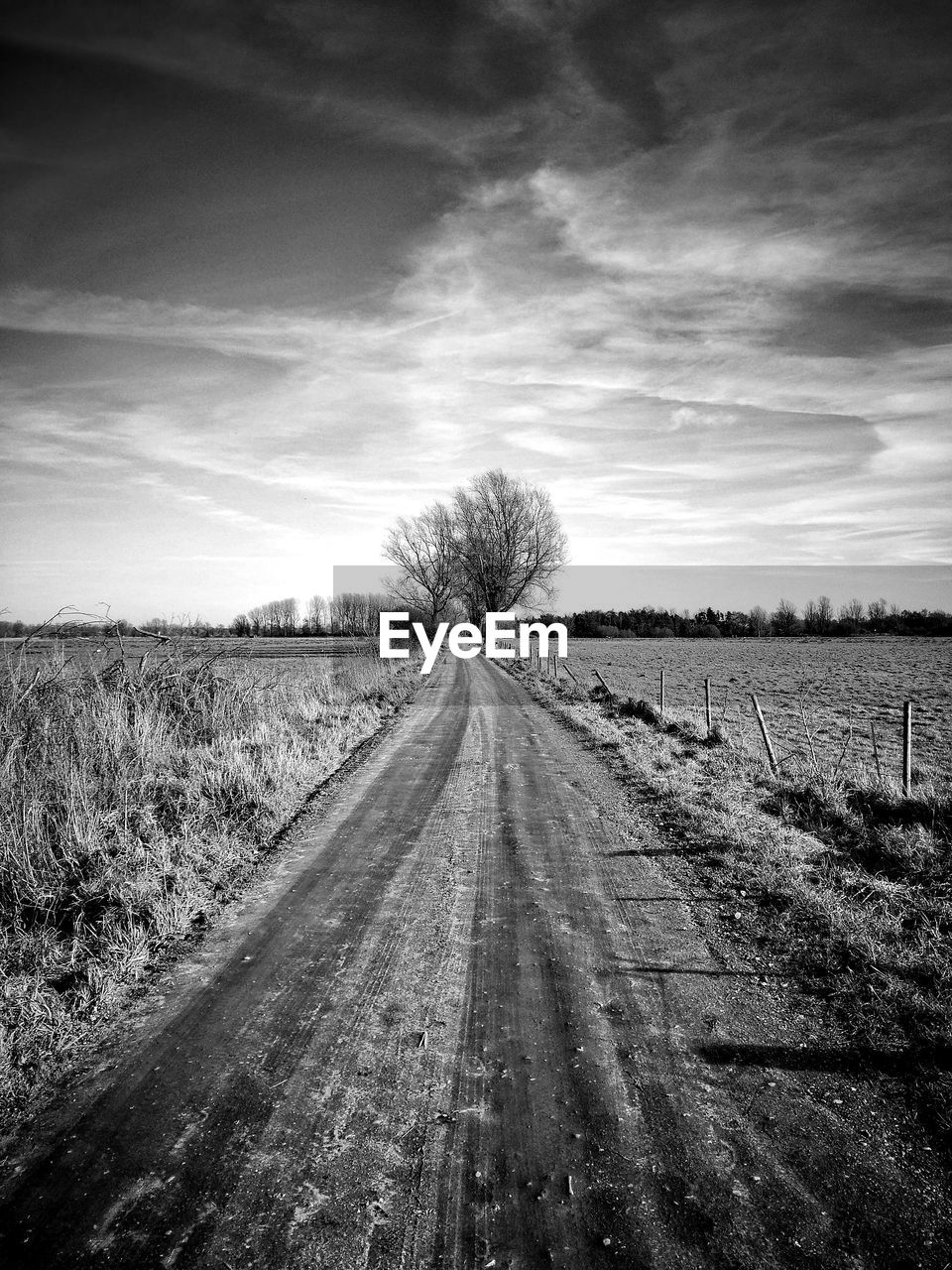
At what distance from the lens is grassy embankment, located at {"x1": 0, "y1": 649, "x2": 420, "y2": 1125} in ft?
13.1

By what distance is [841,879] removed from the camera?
605 centimetres

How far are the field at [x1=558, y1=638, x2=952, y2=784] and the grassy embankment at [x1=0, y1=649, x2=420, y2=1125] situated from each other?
27.2 feet

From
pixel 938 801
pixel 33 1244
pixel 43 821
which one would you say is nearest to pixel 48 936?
pixel 43 821

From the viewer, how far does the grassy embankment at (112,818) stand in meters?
4.00

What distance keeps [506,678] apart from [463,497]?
2398cm

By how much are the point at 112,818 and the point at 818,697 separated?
25.8m

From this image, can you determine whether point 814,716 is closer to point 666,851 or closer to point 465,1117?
point 666,851

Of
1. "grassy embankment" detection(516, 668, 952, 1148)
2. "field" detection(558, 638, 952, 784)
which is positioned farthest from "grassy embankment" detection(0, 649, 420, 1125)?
"field" detection(558, 638, 952, 784)

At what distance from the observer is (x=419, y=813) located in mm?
8031

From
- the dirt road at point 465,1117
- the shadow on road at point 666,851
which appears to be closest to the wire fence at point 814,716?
the shadow on road at point 666,851

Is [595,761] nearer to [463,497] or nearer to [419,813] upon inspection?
[419,813]

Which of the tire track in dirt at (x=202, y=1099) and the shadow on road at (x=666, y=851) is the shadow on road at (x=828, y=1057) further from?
the shadow on road at (x=666, y=851)

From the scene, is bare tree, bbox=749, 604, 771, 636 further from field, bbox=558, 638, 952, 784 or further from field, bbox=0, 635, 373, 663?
field, bbox=0, 635, 373, 663

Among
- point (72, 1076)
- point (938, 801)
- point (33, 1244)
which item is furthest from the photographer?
point (938, 801)
